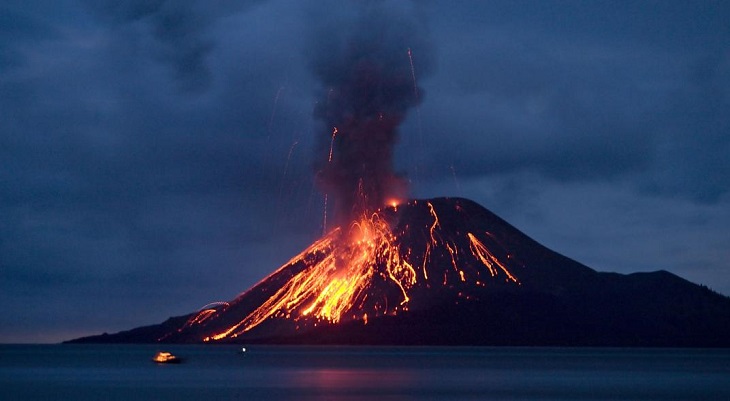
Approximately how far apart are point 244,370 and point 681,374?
1703 inches

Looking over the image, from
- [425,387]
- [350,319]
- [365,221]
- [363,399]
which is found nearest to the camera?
[363,399]

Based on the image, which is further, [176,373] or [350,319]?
[350,319]

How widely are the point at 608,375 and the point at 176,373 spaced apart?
4089 centimetres

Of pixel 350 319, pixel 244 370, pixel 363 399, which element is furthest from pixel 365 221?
pixel 363 399

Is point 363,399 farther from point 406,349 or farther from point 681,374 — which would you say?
point 406,349

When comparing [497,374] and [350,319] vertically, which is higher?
[350,319]

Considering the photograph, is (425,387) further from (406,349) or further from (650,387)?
(406,349)

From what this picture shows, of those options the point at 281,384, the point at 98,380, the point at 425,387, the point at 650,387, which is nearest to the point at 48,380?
the point at 98,380

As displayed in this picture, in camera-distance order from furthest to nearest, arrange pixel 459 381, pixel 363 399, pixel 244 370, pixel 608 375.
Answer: pixel 244 370 < pixel 608 375 < pixel 459 381 < pixel 363 399

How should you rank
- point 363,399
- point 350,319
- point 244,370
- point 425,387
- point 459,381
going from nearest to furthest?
point 363,399 < point 425,387 < point 459,381 < point 244,370 < point 350,319

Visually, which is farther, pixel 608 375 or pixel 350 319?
pixel 350 319

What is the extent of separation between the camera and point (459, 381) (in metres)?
89.8

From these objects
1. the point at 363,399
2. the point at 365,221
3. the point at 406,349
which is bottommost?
the point at 363,399

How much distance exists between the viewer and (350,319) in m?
A: 199
